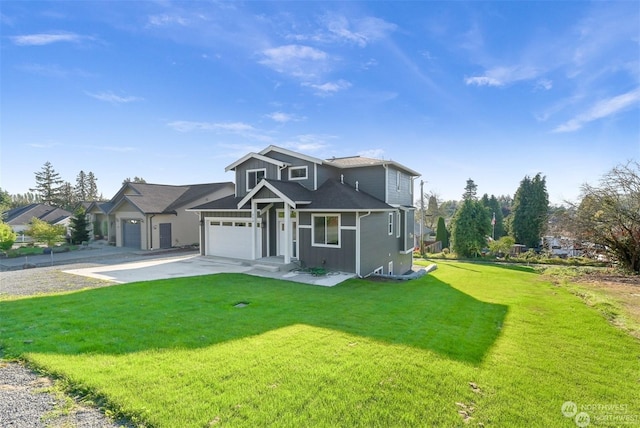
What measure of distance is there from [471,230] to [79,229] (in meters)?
36.0

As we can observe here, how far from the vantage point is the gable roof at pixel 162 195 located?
21.5 m

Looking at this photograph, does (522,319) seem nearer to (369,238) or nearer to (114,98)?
(369,238)

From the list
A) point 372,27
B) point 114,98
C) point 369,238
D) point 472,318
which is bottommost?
point 472,318

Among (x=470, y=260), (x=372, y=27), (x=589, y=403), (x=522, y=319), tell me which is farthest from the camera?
(x=470, y=260)

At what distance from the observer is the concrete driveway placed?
11.9m

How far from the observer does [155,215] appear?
21.3 metres

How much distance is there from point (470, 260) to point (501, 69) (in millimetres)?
18022

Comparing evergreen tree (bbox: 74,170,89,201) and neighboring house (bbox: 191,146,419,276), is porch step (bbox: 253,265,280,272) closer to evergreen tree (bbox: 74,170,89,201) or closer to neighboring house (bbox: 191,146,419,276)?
neighboring house (bbox: 191,146,419,276)

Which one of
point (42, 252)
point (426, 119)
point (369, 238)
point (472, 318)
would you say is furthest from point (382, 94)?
point (42, 252)

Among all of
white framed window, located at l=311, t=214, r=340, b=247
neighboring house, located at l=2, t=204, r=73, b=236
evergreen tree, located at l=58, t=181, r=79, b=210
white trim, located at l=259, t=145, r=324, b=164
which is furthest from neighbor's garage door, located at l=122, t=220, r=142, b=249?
evergreen tree, located at l=58, t=181, r=79, b=210

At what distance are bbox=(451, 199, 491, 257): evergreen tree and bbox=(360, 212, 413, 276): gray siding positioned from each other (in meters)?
14.3

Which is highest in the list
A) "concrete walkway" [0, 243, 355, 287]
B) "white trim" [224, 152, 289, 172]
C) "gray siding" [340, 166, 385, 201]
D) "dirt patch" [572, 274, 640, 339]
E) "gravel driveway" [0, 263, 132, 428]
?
"white trim" [224, 152, 289, 172]

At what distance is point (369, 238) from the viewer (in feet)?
45.7

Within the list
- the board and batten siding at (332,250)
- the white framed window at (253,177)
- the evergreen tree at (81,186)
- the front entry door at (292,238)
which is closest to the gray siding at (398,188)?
the board and batten siding at (332,250)
